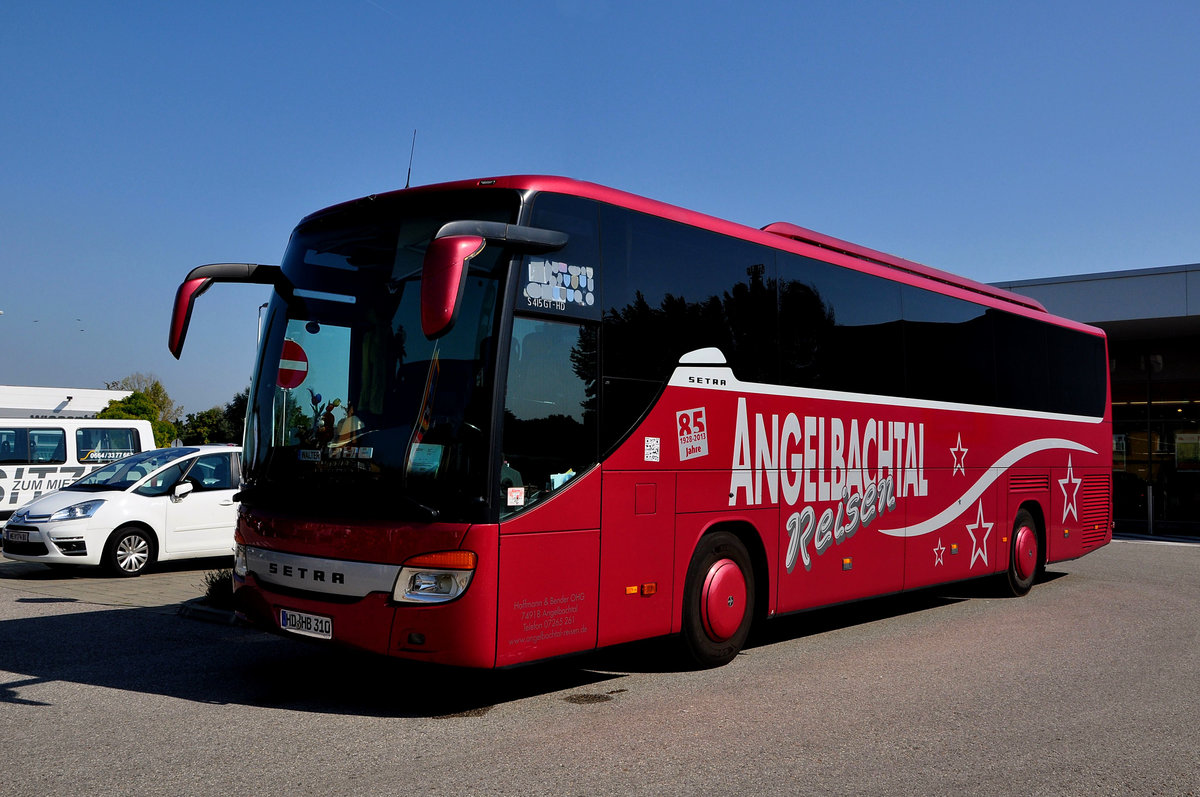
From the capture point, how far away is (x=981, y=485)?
1186 cm

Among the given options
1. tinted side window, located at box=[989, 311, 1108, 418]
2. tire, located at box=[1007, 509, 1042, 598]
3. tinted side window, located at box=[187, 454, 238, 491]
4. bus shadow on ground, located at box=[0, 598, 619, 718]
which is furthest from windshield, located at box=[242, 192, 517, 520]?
tire, located at box=[1007, 509, 1042, 598]

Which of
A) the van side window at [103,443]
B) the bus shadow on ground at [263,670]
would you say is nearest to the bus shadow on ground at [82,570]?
the bus shadow on ground at [263,670]

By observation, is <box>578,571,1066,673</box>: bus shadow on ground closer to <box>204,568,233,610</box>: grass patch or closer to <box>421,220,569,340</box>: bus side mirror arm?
<box>421,220,569,340</box>: bus side mirror arm

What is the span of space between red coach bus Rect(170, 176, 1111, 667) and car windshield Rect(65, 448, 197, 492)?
7695 millimetres

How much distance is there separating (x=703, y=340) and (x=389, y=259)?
2545 mm

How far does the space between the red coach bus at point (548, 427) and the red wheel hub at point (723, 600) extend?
0.02 metres

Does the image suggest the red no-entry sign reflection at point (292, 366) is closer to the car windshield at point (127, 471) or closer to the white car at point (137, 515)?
the white car at point (137, 515)

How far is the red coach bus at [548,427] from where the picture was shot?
20.2 feet

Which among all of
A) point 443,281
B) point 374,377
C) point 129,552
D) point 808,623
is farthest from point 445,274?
point 129,552

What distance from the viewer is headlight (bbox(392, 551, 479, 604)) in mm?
6031

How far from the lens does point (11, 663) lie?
783 cm

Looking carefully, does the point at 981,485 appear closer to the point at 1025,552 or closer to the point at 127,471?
the point at 1025,552

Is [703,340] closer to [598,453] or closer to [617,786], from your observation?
[598,453]

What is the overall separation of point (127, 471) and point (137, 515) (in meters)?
1.03
